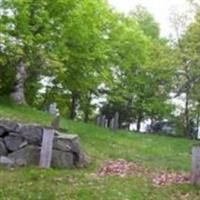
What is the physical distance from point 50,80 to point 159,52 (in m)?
8.79

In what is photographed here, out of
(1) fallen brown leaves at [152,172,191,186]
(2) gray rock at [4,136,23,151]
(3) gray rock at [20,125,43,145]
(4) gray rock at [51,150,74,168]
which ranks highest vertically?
(3) gray rock at [20,125,43,145]

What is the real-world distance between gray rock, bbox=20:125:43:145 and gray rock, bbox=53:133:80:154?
478 mm

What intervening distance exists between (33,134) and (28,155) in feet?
1.97

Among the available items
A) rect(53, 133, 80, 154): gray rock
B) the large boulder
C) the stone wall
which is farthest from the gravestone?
the large boulder

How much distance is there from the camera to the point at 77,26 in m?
31.9

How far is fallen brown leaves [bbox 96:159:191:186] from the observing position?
45.9 ft

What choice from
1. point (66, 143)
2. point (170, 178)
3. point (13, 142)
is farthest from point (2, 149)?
point (170, 178)

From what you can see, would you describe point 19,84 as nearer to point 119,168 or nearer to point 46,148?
point 119,168

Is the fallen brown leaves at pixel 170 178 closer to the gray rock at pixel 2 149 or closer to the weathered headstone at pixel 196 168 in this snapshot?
the weathered headstone at pixel 196 168

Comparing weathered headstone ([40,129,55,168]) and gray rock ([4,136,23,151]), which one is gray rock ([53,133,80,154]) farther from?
gray rock ([4,136,23,151])

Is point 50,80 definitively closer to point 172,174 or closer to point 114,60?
point 114,60

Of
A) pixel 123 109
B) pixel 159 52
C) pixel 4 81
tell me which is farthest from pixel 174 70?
pixel 4 81

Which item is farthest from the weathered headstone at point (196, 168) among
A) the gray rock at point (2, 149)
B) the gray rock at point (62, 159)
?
the gray rock at point (2, 149)

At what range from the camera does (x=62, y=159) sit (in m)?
14.8
